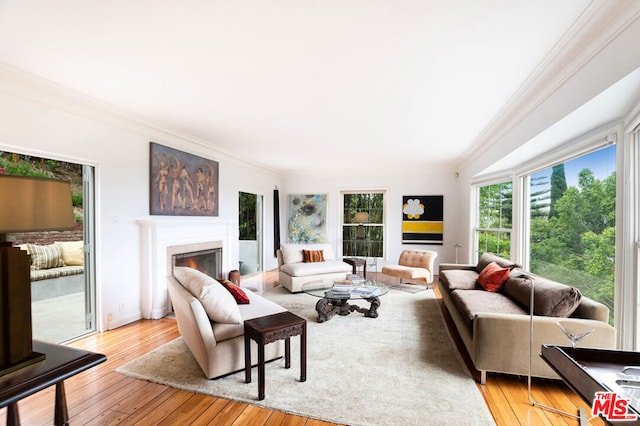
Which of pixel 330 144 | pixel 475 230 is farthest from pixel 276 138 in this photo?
pixel 475 230

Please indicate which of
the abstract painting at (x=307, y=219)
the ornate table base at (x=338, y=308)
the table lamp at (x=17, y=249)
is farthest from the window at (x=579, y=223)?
the abstract painting at (x=307, y=219)

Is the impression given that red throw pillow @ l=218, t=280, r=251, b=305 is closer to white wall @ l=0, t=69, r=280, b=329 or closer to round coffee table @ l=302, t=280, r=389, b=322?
round coffee table @ l=302, t=280, r=389, b=322

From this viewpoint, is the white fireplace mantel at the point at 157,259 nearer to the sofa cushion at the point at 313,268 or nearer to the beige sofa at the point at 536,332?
the sofa cushion at the point at 313,268

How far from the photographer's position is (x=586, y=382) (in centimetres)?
124

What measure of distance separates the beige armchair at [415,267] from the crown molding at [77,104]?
406 cm

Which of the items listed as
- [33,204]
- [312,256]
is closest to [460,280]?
[312,256]

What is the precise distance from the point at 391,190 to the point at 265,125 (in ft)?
13.7

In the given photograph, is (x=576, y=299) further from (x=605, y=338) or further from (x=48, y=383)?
(x=48, y=383)

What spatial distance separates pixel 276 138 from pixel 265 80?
2.02 meters

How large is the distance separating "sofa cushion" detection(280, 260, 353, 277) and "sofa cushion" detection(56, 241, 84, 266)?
2948 millimetres

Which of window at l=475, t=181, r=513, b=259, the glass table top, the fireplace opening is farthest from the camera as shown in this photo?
window at l=475, t=181, r=513, b=259

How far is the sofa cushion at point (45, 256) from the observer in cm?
310

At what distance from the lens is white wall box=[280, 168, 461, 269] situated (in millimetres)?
7062

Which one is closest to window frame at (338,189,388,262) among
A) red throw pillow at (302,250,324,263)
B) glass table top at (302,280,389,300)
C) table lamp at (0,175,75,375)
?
red throw pillow at (302,250,324,263)
